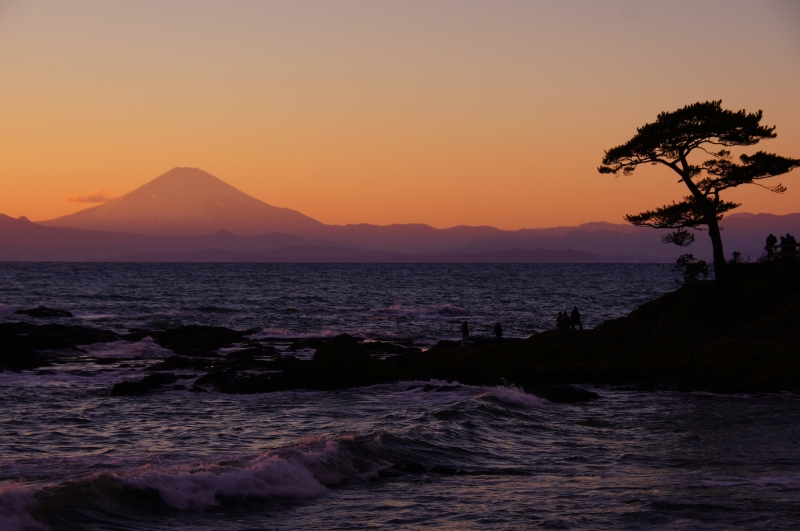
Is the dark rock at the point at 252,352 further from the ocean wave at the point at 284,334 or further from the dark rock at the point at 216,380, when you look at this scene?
the ocean wave at the point at 284,334

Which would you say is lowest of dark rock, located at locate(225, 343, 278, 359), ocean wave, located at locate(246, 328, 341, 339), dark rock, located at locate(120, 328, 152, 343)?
ocean wave, located at locate(246, 328, 341, 339)

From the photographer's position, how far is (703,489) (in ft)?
41.5

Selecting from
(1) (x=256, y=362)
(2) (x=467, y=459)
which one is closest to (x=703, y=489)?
(2) (x=467, y=459)

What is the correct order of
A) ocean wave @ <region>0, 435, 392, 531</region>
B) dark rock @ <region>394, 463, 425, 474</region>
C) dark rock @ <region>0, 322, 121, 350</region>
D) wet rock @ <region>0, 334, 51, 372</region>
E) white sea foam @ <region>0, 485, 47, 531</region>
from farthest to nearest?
1. dark rock @ <region>0, 322, 121, 350</region>
2. wet rock @ <region>0, 334, 51, 372</region>
3. dark rock @ <region>394, 463, 425, 474</region>
4. ocean wave @ <region>0, 435, 392, 531</region>
5. white sea foam @ <region>0, 485, 47, 531</region>

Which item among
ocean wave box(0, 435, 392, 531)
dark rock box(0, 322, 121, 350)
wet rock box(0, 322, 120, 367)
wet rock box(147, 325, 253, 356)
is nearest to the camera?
ocean wave box(0, 435, 392, 531)

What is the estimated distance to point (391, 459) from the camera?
15547 millimetres

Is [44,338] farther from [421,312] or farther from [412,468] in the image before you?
[421,312]

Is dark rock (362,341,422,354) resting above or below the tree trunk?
below

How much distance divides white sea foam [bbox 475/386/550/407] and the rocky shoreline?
0.56 metres

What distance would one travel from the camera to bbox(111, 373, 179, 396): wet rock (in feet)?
78.7

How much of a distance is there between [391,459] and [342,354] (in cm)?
1260

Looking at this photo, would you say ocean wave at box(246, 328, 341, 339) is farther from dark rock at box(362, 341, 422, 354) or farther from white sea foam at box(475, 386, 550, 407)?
white sea foam at box(475, 386, 550, 407)

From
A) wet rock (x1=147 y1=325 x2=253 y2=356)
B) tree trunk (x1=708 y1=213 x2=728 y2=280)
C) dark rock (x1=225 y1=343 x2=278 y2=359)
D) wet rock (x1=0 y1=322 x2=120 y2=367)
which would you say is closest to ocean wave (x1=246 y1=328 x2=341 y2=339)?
wet rock (x1=147 y1=325 x2=253 y2=356)

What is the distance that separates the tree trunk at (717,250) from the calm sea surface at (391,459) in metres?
10.4
